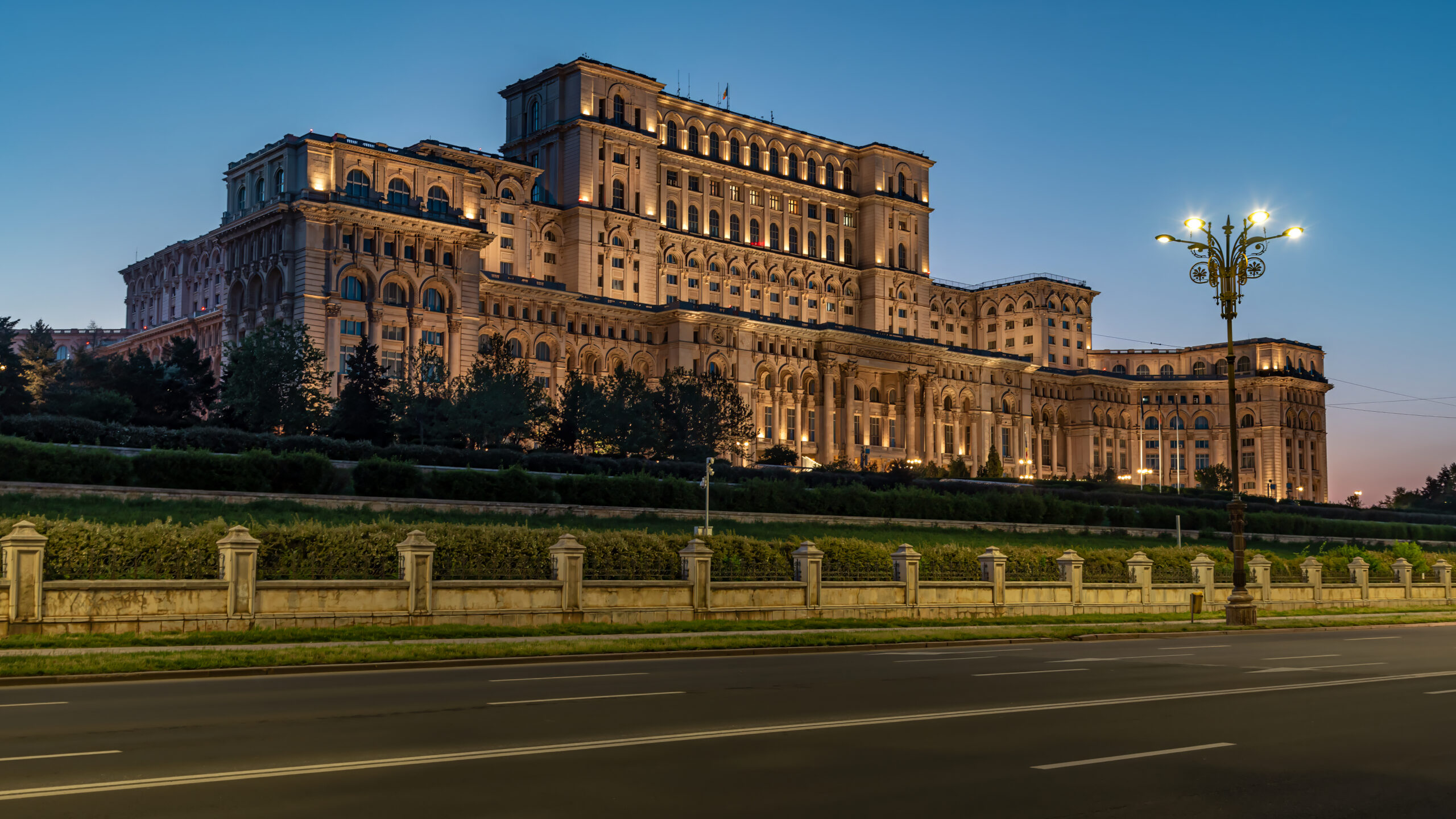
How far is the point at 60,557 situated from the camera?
25.5 m

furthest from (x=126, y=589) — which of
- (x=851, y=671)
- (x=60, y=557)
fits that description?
(x=851, y=671)

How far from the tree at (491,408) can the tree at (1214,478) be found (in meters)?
94.1

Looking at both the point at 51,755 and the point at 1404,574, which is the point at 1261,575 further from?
the point at 51,755

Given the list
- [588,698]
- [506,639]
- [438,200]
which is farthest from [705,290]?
[588,698]

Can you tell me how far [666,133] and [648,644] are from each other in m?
107

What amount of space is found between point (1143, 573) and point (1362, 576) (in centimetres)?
1261

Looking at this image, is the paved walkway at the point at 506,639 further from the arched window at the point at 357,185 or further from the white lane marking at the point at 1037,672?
the arched window at the point at 357,185

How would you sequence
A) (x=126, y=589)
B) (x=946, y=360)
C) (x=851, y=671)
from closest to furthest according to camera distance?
1. (x=851, y=671)
2. (x=126, y=589)
3. (x=946, y=360)

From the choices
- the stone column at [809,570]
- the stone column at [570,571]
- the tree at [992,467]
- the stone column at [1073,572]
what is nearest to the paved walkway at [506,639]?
the stone column at [570,571]

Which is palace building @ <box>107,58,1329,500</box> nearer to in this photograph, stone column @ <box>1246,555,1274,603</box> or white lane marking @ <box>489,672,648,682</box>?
stone column @ <box>1246,555,1274,603</box>

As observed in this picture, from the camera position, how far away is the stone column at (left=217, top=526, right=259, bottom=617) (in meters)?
25.4

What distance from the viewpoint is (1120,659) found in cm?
2497

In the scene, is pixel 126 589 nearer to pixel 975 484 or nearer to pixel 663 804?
pixel 663 804

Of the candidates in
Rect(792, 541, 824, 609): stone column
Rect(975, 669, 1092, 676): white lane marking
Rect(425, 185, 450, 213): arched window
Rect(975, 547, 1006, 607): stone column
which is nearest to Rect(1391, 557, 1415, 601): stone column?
Rect(975, 547, 1006, 607): stone column
